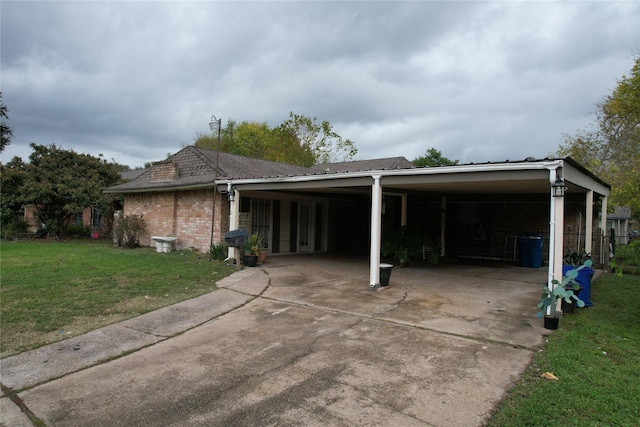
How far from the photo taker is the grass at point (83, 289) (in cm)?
547

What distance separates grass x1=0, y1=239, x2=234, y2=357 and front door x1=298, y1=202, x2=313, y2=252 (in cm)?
433

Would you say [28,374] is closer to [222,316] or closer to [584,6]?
[222,316]

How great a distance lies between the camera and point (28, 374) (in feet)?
13.4

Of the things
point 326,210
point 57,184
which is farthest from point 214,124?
point 57,184

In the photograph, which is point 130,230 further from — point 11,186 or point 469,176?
point 469,176

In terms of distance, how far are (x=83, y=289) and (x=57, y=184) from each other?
12.9m

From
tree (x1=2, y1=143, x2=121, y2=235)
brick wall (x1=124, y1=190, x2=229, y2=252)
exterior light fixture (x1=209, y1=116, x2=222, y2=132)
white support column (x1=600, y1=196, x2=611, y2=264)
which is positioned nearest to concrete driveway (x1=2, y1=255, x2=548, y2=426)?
brick wall (x1=124, y1=190, x2=229, y2=252)

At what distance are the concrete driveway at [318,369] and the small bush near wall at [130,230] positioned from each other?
32.4 ft

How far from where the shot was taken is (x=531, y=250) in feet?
40.0

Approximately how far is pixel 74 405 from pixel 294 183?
7149 millimetres

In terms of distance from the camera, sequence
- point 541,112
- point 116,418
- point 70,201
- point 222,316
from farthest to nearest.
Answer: point 541,112, point 70,201, point 222,316, point 116,418

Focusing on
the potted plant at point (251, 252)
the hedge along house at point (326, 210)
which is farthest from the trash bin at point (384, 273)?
the potted plant at point (251, 252)

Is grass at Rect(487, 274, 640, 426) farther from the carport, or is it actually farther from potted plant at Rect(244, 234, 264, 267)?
potted plant at Rect(244, 234, 264, 267)

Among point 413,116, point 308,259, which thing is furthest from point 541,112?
point 308,259
